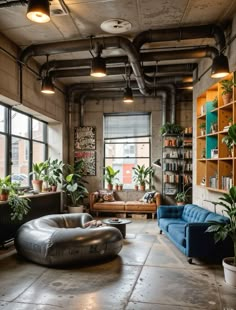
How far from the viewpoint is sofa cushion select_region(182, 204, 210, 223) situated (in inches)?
187

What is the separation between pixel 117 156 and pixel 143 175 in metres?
1.04

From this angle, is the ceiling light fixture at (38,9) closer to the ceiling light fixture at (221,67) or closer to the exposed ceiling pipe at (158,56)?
the ceiling light fixture at (221,67)

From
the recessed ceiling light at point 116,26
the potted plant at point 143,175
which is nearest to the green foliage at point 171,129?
the potted plant at point 143,175

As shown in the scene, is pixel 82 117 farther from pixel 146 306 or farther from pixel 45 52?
pixel 146 306

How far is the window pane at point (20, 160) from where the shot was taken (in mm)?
6219

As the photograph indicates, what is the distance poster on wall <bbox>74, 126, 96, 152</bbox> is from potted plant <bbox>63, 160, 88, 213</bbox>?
21.8 inches

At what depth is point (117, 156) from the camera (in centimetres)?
870

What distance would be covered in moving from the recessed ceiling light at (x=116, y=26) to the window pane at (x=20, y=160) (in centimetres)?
320

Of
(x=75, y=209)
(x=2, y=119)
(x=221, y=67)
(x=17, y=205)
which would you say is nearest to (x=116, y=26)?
(x=221, y=67)

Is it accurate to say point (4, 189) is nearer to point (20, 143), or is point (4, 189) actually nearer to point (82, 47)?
point (20, 143)

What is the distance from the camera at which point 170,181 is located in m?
7.94

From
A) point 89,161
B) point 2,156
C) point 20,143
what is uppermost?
point 20,143

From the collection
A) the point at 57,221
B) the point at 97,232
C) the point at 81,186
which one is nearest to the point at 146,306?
the point at 97,232

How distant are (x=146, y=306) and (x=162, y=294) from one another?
336 millimetres
